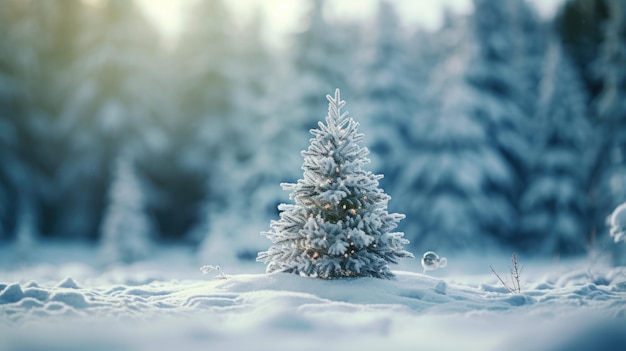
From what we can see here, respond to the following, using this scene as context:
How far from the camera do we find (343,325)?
5.19 meters

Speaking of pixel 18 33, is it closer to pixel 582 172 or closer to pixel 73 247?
pixel 73 247

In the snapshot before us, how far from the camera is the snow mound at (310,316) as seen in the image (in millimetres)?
4691

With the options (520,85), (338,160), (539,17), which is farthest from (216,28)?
(338,160)

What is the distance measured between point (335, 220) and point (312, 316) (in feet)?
6.51

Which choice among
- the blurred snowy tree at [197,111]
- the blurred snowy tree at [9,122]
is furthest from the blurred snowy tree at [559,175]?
the blurred snowy tree at [9,122]

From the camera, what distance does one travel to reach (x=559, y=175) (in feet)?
74.9

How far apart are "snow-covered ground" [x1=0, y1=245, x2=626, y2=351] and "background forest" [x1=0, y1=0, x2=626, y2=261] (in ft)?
41.5

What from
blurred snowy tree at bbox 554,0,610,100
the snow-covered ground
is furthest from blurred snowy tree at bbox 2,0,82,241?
blurred snowy tree at bbox 554,0,610,100

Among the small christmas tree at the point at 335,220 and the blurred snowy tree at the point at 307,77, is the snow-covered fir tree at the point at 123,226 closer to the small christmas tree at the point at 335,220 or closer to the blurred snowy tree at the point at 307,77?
the blurred snowy tree at the point at 307,77

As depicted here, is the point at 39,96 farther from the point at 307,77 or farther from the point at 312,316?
the point at 312,316

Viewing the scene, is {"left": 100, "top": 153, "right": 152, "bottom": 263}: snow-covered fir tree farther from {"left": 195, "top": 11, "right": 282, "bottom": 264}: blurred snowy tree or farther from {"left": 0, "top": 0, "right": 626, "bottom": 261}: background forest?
{"left": 195, "top": 11, "right": 282, "bottom": 264}: blurred snowy tree

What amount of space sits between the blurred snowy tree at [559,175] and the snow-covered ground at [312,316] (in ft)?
51.4

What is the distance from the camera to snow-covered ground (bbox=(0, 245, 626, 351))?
467cm

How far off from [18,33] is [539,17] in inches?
1069
